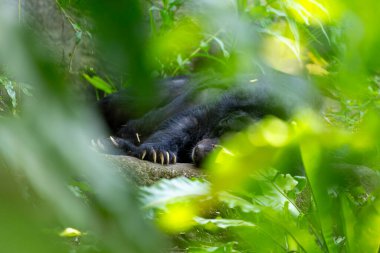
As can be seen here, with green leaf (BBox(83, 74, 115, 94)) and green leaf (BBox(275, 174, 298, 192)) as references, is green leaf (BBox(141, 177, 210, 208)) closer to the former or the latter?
green leaf (BBox(275, 174, 298, 192))

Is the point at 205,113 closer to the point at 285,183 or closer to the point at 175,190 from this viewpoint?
the point at 285,183

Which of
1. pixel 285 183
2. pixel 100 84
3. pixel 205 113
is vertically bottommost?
pixel 285 183

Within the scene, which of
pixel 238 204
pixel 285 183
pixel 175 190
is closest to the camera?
pixel 175 190

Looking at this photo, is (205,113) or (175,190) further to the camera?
(205,113)

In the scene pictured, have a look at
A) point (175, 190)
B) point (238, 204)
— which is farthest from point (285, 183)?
point (175, 190)

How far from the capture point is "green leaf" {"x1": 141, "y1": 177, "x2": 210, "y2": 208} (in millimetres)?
1245

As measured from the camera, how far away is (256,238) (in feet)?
6.14

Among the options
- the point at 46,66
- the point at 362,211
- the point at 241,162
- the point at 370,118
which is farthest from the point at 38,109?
the point at 362,211

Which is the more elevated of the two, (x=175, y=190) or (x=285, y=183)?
(x=175, y=190)

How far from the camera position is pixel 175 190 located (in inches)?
55.6

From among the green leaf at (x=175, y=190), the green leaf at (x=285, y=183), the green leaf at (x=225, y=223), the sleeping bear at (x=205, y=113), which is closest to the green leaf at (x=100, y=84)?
the sleeping bear at (x=205, y=113)

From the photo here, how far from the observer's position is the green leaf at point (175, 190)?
1.25m

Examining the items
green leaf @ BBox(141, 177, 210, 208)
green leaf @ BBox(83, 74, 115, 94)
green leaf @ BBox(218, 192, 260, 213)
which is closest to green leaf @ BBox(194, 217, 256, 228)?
green leaf @ BBox(218, 192, 260, 213)

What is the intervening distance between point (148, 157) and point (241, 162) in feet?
8.30
